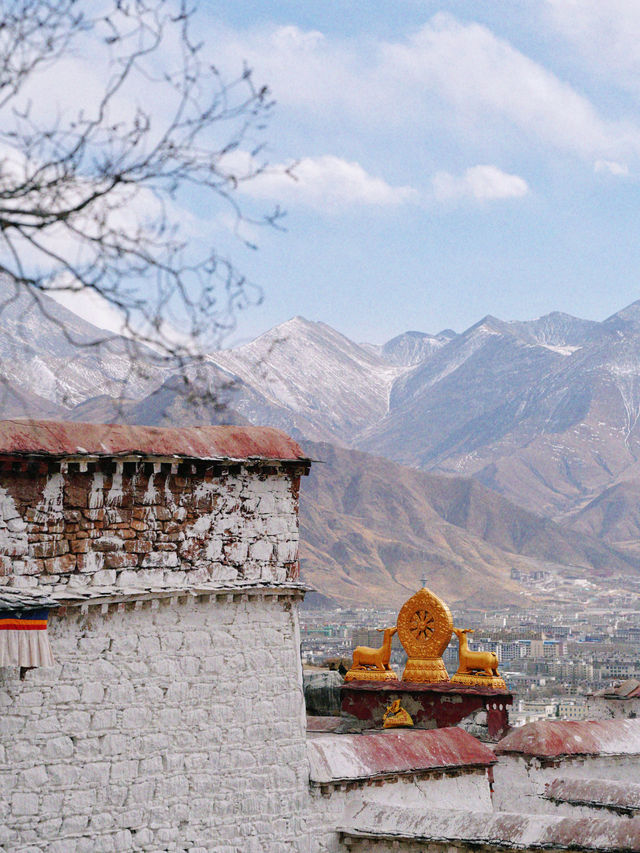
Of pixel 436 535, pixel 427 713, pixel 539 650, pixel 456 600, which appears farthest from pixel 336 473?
pixel 427 713

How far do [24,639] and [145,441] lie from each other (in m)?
1.82

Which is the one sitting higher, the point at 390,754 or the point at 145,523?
the point at 145,523

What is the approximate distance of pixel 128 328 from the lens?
17.1 ft

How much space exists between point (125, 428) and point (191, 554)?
1.12 meters

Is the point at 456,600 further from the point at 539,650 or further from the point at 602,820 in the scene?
the point at 602,820

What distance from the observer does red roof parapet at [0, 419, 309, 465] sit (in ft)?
28.5

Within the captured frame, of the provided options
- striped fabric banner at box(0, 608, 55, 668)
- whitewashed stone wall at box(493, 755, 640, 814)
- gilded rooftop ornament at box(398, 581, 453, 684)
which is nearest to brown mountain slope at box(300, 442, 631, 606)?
gilded rooftop ornament at box(398, 581, 453, 684)

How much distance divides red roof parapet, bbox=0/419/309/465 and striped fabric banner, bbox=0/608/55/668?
114 centimetres

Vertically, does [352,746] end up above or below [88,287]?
below

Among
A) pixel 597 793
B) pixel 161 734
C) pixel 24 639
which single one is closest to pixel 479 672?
pixel 597 793

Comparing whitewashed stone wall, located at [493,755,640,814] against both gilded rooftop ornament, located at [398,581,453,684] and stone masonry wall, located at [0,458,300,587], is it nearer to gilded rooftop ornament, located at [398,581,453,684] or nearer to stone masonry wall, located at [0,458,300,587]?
gilded rooftop ornament, located at [398,581,453,684]

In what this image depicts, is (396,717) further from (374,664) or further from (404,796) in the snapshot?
(404,796)

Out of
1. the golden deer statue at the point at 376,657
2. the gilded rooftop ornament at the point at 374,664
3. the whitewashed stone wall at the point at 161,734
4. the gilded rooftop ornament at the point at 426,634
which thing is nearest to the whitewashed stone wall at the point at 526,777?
the gilded rooftop ornament at the point at 426,634

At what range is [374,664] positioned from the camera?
1396cm
